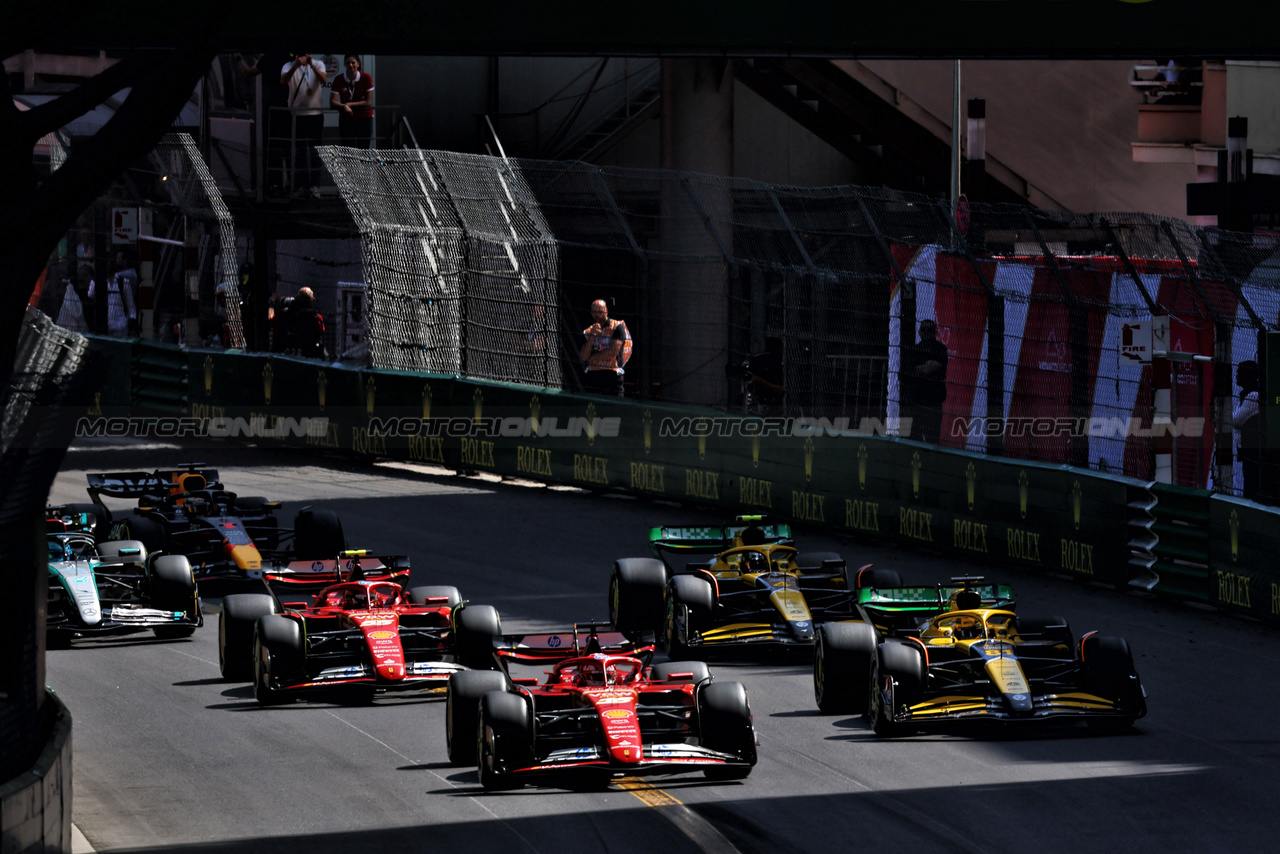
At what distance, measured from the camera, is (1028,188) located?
2931cm

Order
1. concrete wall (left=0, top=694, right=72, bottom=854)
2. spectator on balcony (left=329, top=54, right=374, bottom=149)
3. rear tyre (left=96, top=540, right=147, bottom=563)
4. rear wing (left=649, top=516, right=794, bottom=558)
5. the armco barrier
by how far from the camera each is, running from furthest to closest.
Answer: spectator on balcony (left=329, top=54, right=374, bottom=149), the armco barrier, rear wing (left=649, top=516, right=794, bottom=558), rear tyre (left=96, top=540, right=147, bottom=563), concrete wall (left=0, top=694, right=72, bottom=854)

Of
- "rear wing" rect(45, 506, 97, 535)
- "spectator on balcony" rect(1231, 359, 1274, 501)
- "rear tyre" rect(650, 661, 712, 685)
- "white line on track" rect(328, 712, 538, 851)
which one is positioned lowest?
"white line on track" rect(328, 712, 538, 851)

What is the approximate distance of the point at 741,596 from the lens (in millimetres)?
12625

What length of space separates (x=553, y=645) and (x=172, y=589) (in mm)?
3483

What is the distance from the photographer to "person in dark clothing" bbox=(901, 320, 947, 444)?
1634cm

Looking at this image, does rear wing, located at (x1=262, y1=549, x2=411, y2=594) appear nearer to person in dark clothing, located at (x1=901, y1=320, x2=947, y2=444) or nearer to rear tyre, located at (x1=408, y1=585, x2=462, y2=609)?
rear tyre, located at (x1=408, y1=585, x2=462, y2=609)

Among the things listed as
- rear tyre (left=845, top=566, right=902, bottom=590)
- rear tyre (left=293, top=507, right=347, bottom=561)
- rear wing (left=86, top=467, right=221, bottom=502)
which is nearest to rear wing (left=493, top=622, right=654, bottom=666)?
rear tyre (left=845, top=566, right=902, bottom=590)

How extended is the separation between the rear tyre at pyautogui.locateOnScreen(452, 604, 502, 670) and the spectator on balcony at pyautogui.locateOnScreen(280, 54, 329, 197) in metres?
18.0

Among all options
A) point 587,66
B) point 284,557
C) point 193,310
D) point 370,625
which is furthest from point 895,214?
point 587,66

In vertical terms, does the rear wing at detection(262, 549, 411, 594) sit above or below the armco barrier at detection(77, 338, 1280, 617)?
below

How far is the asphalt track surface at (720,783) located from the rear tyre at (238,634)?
128 millimetres

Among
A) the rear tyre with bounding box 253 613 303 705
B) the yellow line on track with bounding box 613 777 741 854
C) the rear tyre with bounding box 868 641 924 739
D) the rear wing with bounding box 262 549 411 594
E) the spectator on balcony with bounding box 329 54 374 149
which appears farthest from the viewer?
the spectator on balcony with bounding box 329 54 374 149

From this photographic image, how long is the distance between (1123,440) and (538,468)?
691cm

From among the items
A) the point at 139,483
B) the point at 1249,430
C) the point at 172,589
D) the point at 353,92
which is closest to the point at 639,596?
the point at 172,589
